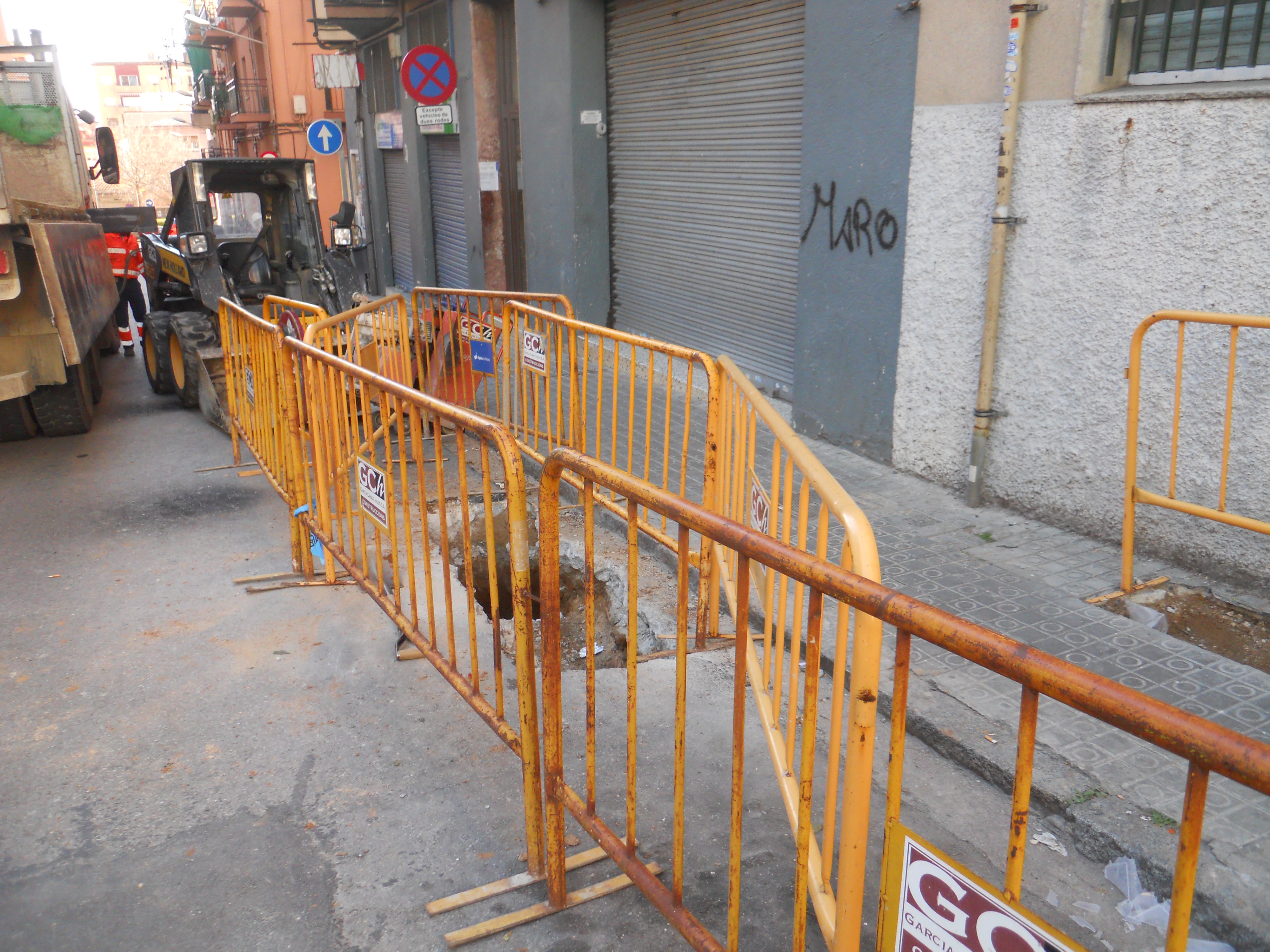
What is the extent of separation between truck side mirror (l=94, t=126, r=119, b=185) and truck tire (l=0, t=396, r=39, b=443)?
3.44 m

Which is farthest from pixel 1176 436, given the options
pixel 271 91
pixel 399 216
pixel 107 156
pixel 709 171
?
pixel 271 91

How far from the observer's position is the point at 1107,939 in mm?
2596

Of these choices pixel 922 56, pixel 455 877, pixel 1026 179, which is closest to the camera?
pixel 455 877

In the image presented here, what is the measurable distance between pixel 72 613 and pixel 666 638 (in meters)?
3.03

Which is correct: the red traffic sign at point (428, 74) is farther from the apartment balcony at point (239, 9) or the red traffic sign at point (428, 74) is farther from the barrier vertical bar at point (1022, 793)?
the apartment balcony at point (239, 9)

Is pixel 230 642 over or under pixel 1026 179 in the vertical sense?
under

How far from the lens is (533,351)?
20.0 ft

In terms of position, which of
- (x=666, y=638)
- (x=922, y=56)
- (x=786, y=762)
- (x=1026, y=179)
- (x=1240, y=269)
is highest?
(x=922, y=56)

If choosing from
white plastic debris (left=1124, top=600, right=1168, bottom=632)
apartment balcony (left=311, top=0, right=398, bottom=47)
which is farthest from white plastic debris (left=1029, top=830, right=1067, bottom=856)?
apartment balcony (left=311, top=0, right=398, bottom=47)

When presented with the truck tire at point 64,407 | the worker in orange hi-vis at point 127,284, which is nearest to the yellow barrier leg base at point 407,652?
the truck tire at point 64,407

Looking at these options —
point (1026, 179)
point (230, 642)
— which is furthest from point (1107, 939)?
point (1026, 179)

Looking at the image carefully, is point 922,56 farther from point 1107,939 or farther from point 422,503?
point 1107,939

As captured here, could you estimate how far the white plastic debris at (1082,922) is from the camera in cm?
263

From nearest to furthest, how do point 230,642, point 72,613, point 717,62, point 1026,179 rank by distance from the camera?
point 230,642 → point 72,613 → point 1026,179 → point 717,62
